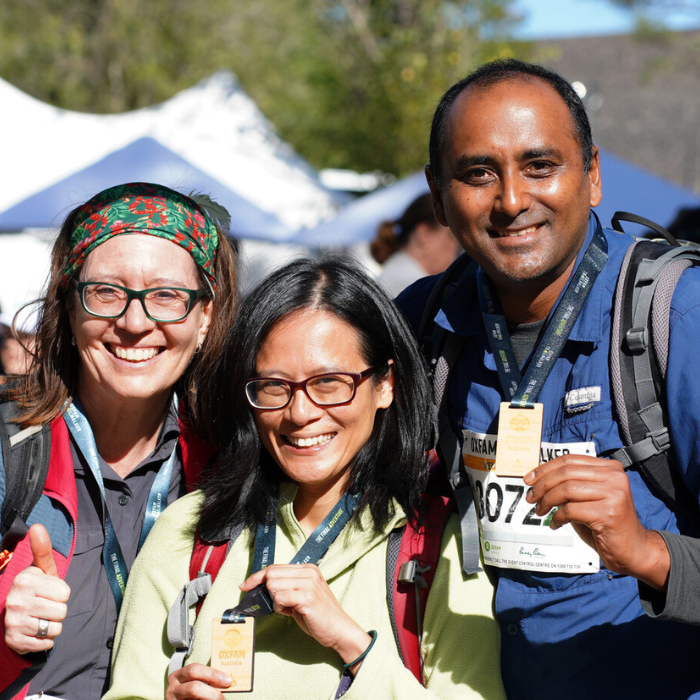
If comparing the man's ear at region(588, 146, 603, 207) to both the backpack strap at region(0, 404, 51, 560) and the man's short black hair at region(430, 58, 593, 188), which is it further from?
the backpack strap at region(0, 404, 51, 560)

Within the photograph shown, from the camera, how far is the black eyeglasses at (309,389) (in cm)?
254

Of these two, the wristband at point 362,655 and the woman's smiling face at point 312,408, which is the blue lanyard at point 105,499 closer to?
the woman's smiling face at point 312,408

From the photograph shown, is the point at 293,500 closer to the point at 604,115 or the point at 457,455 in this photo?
the point at 457,455

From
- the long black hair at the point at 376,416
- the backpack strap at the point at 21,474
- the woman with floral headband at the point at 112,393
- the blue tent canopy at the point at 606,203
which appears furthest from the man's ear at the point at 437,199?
the blue tent canopy at the point at 606,203

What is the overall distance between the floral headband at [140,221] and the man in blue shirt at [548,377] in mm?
956

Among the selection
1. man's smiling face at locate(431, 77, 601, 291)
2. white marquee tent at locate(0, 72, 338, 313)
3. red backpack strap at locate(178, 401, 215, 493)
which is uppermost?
white marquee tent at locate(0, 72, 338, 313)

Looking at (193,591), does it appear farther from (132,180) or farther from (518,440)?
(132,180)

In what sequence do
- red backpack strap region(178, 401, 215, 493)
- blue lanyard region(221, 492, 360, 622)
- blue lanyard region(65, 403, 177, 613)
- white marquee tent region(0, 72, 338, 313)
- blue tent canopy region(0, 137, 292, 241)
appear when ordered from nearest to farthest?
1. blue lanyard region(221, 492, 360, 622)
2. blue lanyard region(65, 403, 177, 613)
3. red backpack strap region(178, 401, 215, 493)
4. blue tent canopy region(0, 137, 292, 241)
5. white marquee tent region(0, 72, 338, 313)

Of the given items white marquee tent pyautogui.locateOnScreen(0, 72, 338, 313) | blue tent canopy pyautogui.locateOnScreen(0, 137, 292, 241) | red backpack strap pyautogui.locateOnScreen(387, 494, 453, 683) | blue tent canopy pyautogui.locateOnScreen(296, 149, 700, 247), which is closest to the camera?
red backpack strap pyautogui.locateOnScreen(387, 494, 453, 683)

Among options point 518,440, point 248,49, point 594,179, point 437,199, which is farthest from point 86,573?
point 248,49

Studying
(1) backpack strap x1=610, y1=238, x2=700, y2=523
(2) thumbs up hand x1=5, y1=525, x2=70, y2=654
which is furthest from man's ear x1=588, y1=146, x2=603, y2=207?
(2) thumbs up hand x1=5, y1=525, x2=70, y2=654

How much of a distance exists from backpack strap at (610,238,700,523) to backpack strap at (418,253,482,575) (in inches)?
18.6

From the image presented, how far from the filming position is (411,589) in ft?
7.91

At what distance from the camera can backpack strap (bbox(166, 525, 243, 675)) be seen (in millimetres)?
2416
